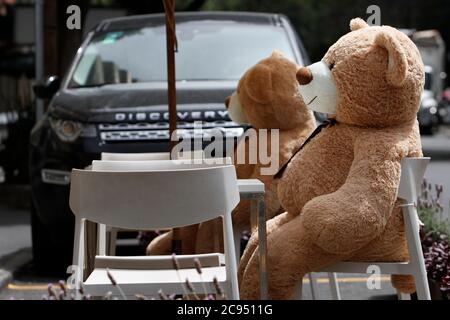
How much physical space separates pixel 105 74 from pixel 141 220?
4.22 metres

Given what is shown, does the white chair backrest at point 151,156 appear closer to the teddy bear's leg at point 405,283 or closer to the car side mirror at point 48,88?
the teddy bear's leg at point 405,283

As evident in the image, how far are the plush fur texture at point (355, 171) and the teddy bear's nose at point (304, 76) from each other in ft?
0.36

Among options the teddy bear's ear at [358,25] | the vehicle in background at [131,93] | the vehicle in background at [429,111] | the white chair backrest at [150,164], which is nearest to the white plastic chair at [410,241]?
the teddy bear's ear at [358,25]

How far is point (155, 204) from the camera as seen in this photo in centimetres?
380

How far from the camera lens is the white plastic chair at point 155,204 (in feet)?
12.4

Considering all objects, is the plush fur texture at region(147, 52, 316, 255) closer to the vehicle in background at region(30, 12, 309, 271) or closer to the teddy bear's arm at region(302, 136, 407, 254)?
the teddy bear's arm at region(302, 136, 407, 254)

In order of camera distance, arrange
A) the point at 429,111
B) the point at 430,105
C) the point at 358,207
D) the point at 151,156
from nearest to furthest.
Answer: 1. the point at 358,207
2. the point at 151,156
3. the point at 429,111
4. the point at 430,105

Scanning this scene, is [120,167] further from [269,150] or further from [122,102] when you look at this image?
[122,102]

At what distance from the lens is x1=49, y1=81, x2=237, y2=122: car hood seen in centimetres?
726

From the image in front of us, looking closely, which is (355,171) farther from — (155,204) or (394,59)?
(155,204)

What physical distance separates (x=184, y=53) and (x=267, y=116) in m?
2.62

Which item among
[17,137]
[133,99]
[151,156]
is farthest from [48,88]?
[17,137]

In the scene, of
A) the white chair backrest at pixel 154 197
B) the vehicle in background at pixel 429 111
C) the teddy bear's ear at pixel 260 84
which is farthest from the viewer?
the vehicle in background at pixel 429 111

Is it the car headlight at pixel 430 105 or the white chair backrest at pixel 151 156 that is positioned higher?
the white chair backrest at pixel 151 156
